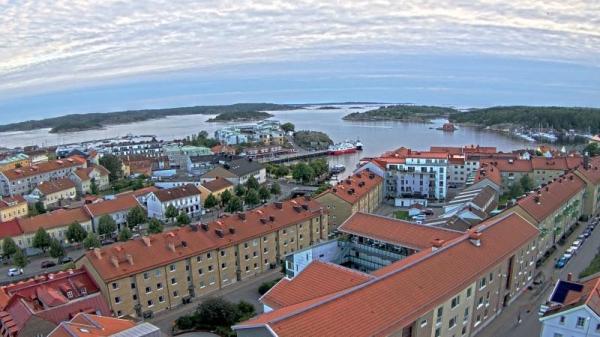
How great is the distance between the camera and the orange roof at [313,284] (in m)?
11.5

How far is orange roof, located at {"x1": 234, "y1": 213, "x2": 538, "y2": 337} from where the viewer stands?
8.74 m

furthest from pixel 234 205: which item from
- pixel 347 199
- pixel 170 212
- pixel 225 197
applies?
pixel 347 199

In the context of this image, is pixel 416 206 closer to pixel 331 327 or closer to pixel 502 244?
pixel 502 244

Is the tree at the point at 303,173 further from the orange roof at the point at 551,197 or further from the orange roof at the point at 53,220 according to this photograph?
the orange roof at the point at 551,197

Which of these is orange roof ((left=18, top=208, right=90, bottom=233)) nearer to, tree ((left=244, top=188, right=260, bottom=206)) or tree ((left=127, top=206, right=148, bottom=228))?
tree ((left=127, top=206, right=148, bottom=228))

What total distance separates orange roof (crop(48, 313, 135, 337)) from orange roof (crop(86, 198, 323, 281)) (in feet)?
12.7

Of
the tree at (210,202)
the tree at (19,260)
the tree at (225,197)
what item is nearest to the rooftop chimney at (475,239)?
the tree at (19,260)

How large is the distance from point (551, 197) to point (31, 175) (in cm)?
4335

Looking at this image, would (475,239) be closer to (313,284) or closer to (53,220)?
(313,284)

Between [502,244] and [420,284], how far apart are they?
5.17 metres

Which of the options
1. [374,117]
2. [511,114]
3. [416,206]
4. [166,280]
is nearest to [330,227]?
[416,206]

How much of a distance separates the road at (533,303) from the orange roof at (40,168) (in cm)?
4169

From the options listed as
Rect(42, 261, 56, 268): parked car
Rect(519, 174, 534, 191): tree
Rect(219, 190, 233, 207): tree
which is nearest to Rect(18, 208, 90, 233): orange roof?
Rect(42, 261, 56, 268): parked car

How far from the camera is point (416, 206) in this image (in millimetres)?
29297
